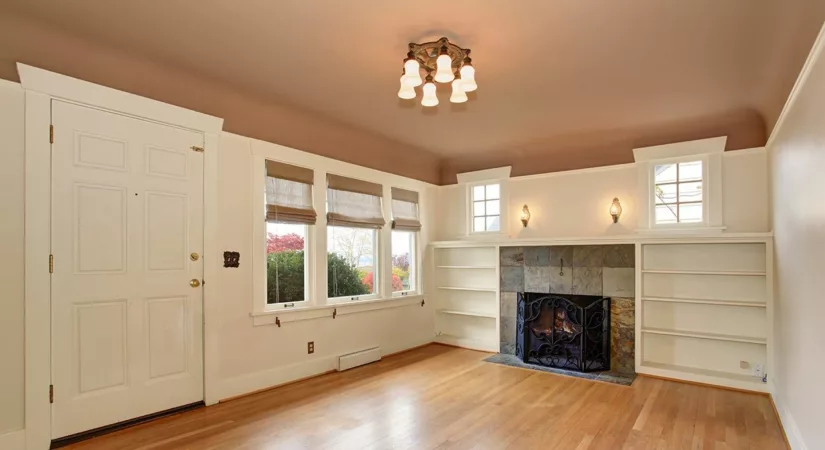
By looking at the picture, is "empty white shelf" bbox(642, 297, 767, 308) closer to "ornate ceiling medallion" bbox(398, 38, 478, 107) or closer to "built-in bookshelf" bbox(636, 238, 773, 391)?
"built-in bookshelf" bbox(636, 238, 773, 391)

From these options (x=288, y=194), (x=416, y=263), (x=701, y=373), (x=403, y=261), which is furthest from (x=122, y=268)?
(x=701, y=373)

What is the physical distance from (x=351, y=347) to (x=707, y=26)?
4243 millimetres

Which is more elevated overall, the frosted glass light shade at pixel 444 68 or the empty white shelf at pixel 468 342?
the frosted glass light shade at pixel 444 68

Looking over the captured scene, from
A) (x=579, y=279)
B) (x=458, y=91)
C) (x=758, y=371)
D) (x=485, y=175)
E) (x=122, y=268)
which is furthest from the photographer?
(x=485, y=175)

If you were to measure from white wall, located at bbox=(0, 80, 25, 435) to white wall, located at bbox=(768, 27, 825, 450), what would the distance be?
4473 millimetres

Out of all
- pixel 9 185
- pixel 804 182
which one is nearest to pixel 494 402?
pixel 804 182

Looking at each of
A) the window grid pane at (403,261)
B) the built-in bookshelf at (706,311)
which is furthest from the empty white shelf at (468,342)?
the built-in bookshelf at (706,311)

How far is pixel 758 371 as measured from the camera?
4262 mm

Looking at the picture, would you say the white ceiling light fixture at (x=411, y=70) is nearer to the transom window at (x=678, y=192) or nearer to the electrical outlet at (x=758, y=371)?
the transom window at (x=678, y=192)

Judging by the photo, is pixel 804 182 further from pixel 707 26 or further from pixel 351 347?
pixel 351 347

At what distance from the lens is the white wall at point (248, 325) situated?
3.83 m

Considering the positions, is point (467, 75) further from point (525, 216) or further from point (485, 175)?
point (485, 175)

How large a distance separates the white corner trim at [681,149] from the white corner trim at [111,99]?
440 cm

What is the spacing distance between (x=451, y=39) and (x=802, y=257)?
8.37ft
